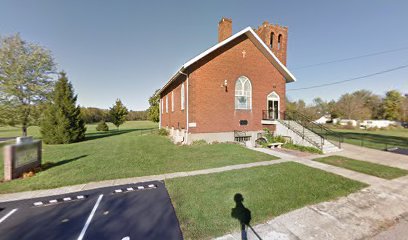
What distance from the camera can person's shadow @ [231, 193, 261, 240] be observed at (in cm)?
352

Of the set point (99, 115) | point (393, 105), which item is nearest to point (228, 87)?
point (393, 105)

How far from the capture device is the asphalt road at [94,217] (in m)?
3.49

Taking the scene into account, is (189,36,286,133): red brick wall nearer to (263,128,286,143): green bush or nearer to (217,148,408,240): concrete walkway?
(263,128,286,143): green bush

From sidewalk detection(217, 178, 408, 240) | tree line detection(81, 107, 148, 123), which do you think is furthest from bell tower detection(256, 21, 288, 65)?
tree line detection(81, 107, 148, 123)

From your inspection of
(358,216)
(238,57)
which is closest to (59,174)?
(358,216)

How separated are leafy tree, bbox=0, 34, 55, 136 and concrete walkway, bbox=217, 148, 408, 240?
2684 cm

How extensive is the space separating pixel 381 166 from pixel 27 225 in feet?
45.3

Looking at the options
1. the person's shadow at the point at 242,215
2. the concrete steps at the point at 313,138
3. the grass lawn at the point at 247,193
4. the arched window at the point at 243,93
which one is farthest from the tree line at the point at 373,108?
the person's shadow at the point at 242,215

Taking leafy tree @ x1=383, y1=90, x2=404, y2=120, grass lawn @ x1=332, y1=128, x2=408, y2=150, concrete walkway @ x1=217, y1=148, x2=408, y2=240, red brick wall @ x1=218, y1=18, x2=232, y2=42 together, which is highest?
red brick wall @ x1=218, y1=18, x2=232, y2=42

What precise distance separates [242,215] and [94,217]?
11.7ft

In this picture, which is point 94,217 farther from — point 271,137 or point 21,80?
point 21,80

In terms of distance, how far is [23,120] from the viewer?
64.0 feet

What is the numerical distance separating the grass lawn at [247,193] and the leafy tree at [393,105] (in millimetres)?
65999

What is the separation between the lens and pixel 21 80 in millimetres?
19625
